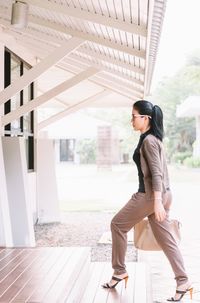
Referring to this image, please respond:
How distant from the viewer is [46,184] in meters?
9.21

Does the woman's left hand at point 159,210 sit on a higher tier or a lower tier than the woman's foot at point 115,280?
higher

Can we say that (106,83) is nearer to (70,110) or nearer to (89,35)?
(70,110)

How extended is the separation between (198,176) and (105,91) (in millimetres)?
13527

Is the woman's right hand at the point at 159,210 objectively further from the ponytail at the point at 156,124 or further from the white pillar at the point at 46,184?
the white pillar at the point at 46,184

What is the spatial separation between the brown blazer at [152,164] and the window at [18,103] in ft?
12.7

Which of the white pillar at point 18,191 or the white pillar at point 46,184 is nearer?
the white pillar at point 18,191

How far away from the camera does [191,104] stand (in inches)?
842

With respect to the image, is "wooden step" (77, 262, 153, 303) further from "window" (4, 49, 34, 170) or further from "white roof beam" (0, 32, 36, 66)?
"white roof beam" (0, 32, 36, 66)

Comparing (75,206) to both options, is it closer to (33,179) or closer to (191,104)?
(33,179)

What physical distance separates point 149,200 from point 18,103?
505 centimetres

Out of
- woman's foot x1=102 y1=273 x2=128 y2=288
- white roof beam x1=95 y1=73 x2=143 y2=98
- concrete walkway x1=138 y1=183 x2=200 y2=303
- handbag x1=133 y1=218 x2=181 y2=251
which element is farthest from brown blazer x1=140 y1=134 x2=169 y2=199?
white roof beam x1=95 y1=73 x2=143 y2=98

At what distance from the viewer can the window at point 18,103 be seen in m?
7.30

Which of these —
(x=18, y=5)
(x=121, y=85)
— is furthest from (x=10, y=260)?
(x=121, y=85)

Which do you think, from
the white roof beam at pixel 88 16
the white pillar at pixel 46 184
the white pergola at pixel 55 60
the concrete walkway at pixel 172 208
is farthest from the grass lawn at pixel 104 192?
the white roof beam at pixel 88 16
